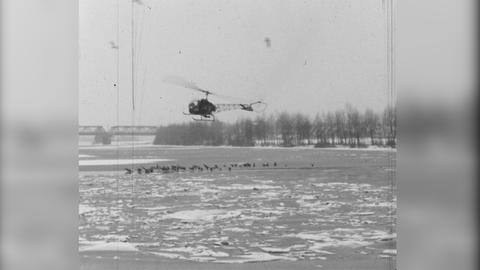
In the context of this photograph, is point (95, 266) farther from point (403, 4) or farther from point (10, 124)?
point (403, 4)

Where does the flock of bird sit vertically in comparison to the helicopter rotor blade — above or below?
below

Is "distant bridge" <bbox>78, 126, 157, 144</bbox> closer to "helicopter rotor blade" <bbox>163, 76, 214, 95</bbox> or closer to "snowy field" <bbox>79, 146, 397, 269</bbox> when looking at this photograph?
"snowy field" <bbox>79, 146, 397, 269</bbox>

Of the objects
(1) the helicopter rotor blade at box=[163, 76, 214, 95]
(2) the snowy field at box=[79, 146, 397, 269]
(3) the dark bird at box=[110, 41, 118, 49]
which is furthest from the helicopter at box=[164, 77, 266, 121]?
(3) the dark bird at box=[110, 41, 118, 49]

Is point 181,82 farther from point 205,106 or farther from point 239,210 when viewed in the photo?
point 239,210

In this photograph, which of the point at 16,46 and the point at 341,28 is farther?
the point at 341,28

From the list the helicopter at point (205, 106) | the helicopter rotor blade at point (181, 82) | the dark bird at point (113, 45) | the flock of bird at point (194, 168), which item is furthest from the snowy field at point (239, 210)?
the dark bird at point (113, 45)

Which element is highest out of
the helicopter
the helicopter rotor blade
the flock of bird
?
the helicopter rotor blade

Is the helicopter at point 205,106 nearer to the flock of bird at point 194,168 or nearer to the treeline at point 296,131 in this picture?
the treeline at point 296,131

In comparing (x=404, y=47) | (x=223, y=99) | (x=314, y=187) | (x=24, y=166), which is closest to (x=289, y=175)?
(x=314, y=187)
